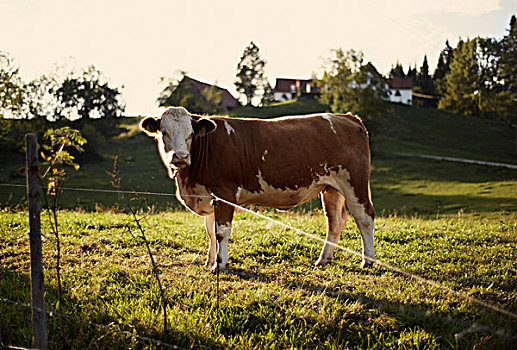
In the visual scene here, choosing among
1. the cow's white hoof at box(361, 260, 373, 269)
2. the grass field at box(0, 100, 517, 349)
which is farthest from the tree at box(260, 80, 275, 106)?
the cow's white hoof at box(361, 260, 373, 269)

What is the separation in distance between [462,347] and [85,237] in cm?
638

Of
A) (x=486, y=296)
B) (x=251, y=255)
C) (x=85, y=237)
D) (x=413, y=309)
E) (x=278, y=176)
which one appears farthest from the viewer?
(x=85, y=237)

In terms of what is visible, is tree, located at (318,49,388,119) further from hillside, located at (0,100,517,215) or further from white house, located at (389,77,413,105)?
white house, located at (389,77,413,105)

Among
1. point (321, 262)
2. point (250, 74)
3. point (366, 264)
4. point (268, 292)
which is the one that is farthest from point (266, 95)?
point (268, 292)

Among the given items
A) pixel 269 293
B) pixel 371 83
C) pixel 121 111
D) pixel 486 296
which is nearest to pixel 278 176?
pixel 269 293

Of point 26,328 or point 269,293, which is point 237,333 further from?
point 26,328

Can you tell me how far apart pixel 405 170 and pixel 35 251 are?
121 feet

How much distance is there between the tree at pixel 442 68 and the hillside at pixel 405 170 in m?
10.3

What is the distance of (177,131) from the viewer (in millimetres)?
6164

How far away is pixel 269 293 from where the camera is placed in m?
5.32

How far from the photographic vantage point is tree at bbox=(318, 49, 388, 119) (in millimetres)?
45812

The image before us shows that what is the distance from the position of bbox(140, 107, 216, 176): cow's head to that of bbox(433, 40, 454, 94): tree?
240 ft

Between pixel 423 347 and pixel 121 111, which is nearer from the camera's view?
pixel 423 347

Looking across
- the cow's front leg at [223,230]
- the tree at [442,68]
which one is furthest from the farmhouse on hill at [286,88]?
the cow's front leg at [223,230]
